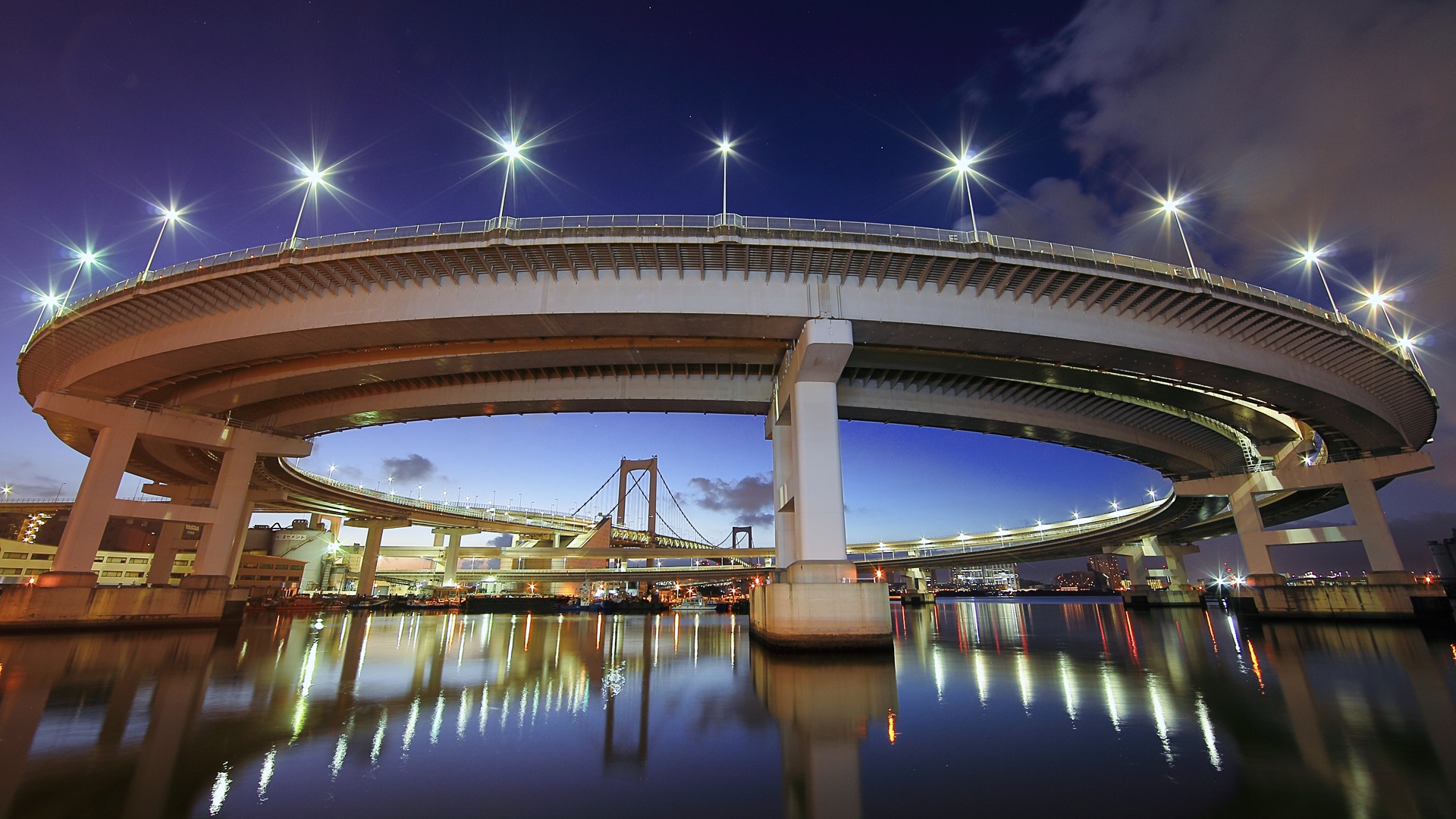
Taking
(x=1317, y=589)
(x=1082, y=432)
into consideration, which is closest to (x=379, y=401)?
(x=1082, y=432)

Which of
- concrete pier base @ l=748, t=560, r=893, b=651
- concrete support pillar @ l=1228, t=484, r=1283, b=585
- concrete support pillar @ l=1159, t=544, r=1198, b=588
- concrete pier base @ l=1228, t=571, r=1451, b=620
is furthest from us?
concrete support pillar @ l=1159, t=544, r=1198, b=588

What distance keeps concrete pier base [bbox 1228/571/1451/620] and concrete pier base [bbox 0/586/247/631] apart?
73.2 meters

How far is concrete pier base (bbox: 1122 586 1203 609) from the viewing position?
7919 centimetres

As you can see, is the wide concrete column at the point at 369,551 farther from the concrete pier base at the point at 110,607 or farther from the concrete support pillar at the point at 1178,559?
the concrete support pillar at the point at 1178,559

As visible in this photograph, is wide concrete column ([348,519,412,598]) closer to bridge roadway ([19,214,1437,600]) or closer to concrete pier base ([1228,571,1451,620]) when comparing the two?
bridge roadway ([19,214,1437,600])

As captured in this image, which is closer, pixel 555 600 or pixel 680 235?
pixel 680 235

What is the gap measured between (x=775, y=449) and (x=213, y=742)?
25567mm

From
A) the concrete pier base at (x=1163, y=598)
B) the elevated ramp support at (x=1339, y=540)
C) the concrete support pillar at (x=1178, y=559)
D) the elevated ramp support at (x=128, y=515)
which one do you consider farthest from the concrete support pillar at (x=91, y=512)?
the concrete support pillar at (x=1178, y=559)

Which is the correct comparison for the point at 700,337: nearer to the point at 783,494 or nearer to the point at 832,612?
the point at 783,494

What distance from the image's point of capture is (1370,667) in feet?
60.2

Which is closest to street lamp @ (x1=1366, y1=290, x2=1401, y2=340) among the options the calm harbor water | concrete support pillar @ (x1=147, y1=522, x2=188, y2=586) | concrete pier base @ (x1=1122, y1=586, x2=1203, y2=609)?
the calm harbor water

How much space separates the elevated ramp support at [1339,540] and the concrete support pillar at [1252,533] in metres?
0.06

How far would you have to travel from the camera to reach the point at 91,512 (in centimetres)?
3253

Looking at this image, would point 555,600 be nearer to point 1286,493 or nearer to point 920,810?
point 1286,493
